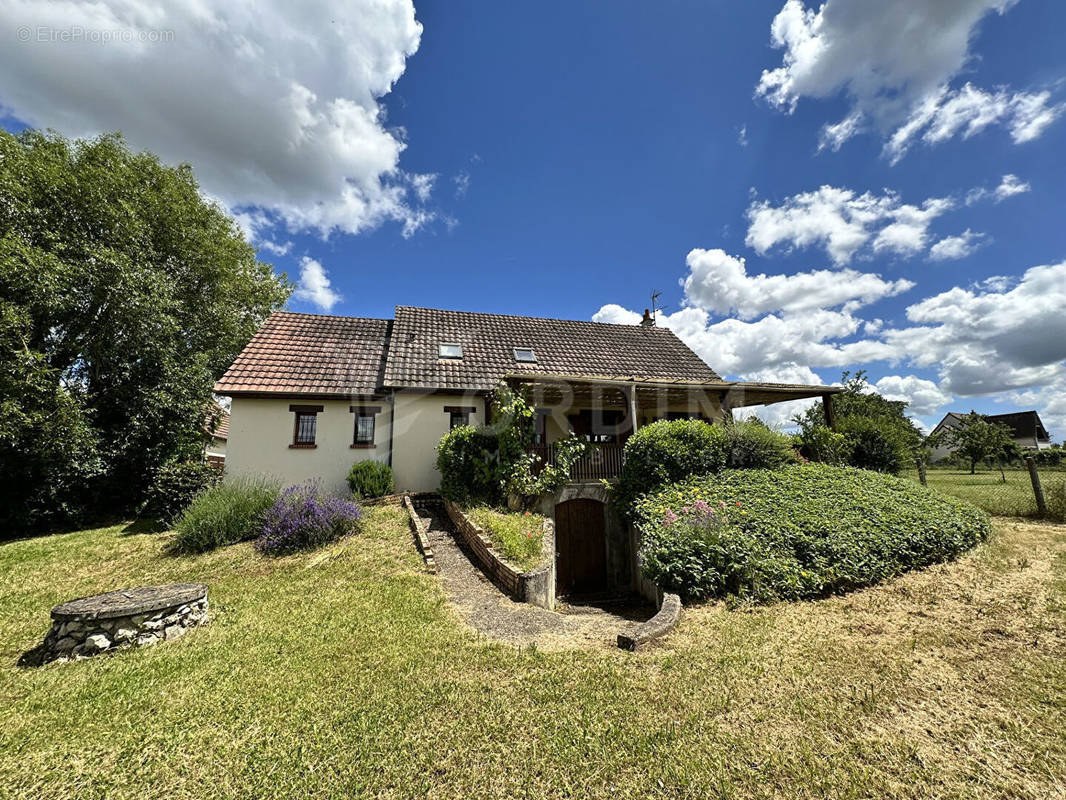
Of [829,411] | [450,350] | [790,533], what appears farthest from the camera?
[450,350]

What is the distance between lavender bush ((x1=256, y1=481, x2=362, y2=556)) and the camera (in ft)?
24.8

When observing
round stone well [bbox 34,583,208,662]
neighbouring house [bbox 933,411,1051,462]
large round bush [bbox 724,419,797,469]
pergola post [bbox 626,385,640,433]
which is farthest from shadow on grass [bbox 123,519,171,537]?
neighbouring house [bbox 933,411,1051,462]

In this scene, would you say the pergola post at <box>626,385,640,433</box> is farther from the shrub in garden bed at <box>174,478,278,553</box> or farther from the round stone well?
the round stone well

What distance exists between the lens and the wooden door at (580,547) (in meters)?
10.4

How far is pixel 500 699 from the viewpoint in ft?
11.1

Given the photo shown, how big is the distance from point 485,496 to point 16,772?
7.43m

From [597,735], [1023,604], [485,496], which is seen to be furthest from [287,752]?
[1023,604]

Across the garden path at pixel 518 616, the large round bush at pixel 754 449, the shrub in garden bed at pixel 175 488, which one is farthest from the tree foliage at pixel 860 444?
the shrub in garden bed at pixel 175 488

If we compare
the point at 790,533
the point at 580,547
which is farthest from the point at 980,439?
the point at 580,547

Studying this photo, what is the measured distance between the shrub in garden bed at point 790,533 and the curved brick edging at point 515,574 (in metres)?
1.61

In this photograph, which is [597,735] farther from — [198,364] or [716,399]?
[198,364]

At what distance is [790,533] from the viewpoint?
6453 millimetres

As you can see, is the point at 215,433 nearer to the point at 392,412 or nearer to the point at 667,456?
the point at 392,412

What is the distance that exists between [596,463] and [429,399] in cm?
542
